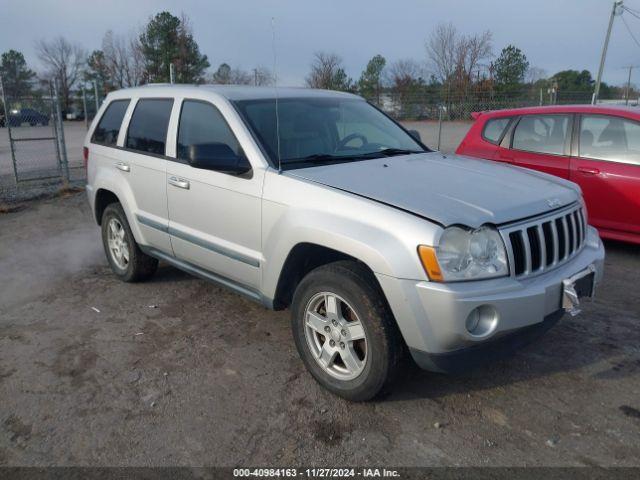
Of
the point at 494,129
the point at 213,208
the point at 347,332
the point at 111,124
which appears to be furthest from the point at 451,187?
the point at 494,129

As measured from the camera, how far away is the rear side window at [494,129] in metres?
6.90

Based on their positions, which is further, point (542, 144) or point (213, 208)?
point (542, 144)

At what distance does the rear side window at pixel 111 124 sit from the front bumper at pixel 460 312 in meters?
3.45

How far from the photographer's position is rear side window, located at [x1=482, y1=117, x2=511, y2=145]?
22.6 feet

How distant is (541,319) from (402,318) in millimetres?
745

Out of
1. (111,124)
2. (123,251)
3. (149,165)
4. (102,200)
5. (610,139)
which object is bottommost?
(123,251)

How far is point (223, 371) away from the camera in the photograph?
142 inches

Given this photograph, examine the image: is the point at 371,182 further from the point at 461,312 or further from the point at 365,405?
the point at 365,405

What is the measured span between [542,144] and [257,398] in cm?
481

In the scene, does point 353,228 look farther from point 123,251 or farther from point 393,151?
point 123,251

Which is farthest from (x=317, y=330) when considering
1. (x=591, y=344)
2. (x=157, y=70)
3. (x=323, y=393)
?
(x=157, y=70)

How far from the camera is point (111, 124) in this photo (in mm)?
5297

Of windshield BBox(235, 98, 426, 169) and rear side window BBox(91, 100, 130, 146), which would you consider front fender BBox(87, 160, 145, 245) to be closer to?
rear side window BBox(91, 100, 130, 146)

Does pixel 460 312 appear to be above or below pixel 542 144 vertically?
below
